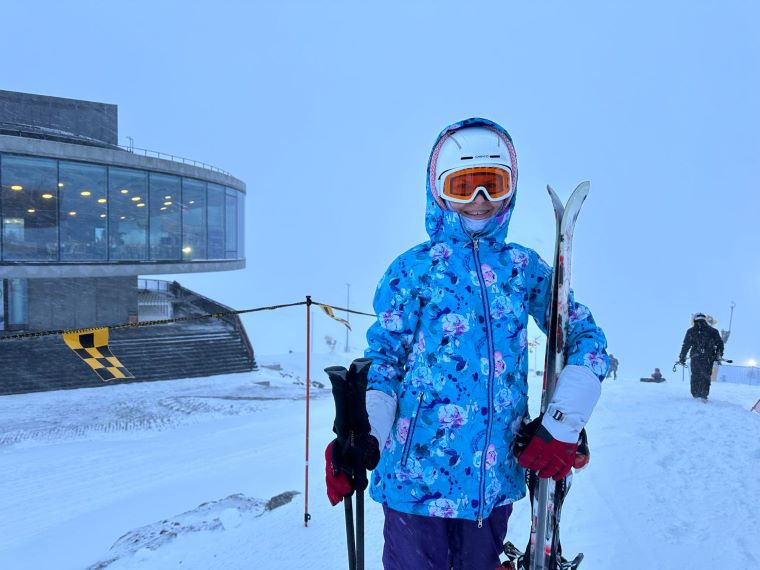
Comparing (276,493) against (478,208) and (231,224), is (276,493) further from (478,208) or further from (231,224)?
(231,224)

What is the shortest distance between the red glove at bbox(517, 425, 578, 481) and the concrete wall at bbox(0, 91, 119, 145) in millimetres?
27074

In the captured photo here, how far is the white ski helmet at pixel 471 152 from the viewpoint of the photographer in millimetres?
2154

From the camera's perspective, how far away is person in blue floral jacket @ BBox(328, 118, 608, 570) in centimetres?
198

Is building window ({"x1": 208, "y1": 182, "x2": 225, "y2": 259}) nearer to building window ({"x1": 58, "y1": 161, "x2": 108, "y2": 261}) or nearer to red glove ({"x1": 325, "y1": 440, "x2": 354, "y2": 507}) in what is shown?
building window ({"x1": 58, "y1": 161, "x2": 108, "y2": 261})

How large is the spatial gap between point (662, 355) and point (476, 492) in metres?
95.9

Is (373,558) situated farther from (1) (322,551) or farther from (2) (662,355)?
(2) (662,355)

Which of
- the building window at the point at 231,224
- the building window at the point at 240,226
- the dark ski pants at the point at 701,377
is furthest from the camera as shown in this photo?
the building window at the point at 240,226

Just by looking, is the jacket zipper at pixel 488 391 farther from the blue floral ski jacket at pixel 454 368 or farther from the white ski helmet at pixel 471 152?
the white ski helmet at pixel 471 152

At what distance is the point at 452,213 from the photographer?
7.12 ft

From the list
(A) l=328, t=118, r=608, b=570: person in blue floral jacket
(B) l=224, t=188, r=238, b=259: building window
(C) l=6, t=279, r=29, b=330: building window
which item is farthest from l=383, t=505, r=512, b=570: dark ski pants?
(B) l=224, t=188, r=238, b=259: building window

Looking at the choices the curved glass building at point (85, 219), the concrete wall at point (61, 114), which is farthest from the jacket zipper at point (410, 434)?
the concrete wall at point (61, 114)

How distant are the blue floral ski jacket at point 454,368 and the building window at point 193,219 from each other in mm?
21323

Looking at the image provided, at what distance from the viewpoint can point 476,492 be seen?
1986 mm

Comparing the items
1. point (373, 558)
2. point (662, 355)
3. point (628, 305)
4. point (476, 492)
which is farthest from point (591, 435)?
point (628, 305)
